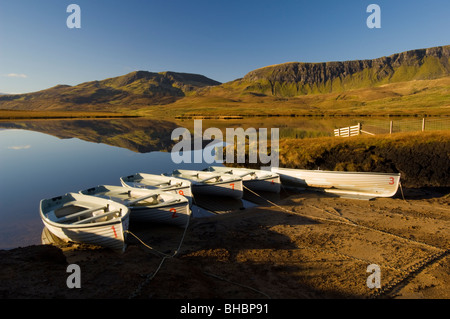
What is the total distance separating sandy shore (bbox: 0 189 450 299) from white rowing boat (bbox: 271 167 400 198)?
2.83 meters

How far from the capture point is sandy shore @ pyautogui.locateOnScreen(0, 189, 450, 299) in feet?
25.0

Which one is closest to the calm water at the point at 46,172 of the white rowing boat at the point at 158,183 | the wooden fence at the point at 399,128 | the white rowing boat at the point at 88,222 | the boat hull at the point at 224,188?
the white rowing boat at the point at 88,222

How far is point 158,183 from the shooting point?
1908cm

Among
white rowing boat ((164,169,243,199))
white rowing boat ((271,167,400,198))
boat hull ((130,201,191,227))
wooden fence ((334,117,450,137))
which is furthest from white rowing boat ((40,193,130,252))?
wooden fence ((334,117,450,137))

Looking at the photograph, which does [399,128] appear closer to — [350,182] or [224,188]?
[350,182]

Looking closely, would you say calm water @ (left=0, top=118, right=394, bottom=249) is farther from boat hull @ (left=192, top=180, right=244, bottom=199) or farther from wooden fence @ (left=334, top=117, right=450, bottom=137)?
wooden fence @ (left=334, top=117, right=450, bottom=137)

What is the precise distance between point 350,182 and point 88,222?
636 inches

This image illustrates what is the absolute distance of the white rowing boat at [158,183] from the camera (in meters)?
16.7

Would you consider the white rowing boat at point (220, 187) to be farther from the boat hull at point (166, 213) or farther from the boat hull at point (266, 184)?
the boat hull at point (166, 213)

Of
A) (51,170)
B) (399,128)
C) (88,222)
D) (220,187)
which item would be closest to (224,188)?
(220,187)

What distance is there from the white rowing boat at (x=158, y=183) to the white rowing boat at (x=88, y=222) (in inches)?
164

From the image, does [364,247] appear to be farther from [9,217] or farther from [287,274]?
[9,217]

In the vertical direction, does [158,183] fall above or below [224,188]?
above
